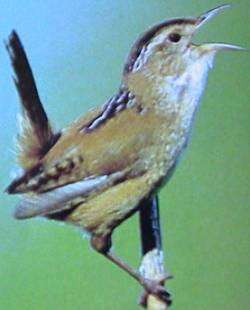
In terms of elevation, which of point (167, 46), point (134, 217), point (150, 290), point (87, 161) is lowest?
point (150, 290)

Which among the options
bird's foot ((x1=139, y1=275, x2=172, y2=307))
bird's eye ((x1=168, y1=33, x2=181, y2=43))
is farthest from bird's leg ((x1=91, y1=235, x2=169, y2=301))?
bird's eye ((x1=168, y1=33, x2=181, y2=43))

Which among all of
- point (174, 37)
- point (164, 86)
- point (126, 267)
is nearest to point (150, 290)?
point (126, 267)

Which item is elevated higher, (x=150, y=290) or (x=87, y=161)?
(x=87, y=161)

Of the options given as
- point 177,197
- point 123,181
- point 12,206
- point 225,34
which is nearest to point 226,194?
point 177,197

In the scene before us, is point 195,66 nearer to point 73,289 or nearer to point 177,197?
point 177,197

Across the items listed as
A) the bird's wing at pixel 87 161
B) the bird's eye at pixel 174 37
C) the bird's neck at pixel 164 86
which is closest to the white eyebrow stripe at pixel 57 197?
the bird's wing at pixel 87 161

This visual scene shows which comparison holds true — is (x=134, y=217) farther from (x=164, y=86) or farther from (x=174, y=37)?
(x=174, y=37)

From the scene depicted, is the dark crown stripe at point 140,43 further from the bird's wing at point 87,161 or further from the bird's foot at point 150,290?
the bird's foot at point 150,290
